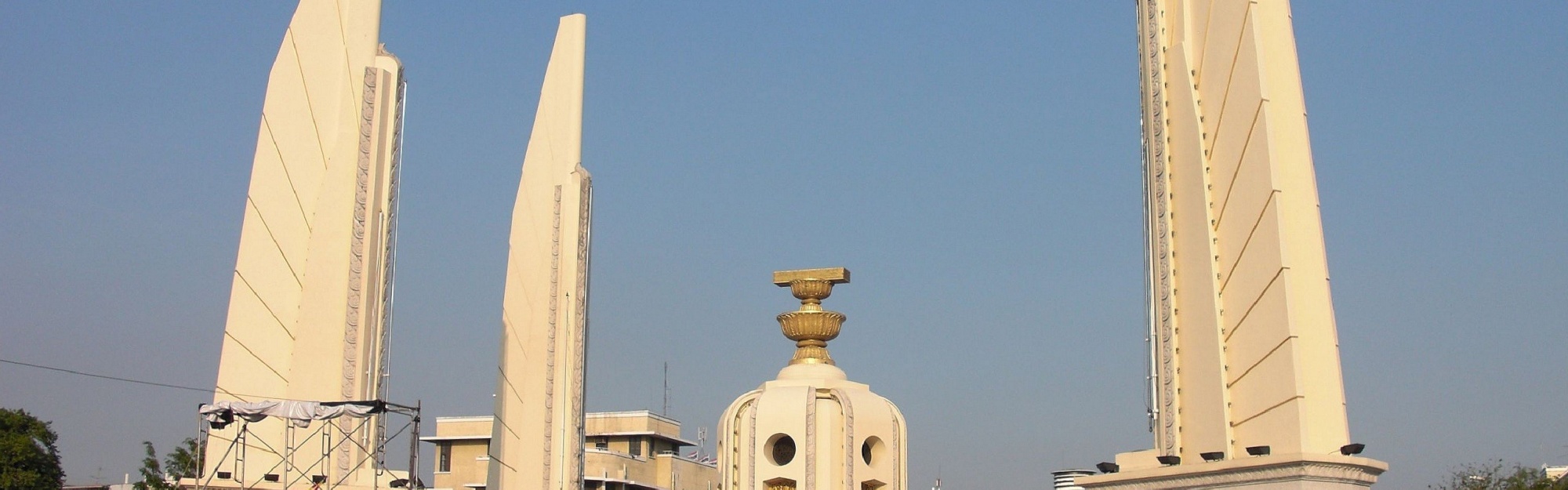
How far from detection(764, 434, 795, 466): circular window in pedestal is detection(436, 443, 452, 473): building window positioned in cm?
2088

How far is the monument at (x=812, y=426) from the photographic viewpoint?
81.3 ft

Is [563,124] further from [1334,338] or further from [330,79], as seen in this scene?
[1334,338]

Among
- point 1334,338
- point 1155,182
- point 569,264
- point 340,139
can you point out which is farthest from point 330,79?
point 1334,338

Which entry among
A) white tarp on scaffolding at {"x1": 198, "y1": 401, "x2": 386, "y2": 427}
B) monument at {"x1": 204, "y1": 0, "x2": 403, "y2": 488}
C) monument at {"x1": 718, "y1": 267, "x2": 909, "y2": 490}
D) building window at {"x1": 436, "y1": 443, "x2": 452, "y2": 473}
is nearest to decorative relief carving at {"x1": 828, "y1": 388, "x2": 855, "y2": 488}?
monument at {"x1": 718, "y1": 267, "x2": 909, "y2": 490}

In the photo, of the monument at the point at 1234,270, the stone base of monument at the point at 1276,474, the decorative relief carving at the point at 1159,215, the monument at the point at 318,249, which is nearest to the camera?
the stone base of monument at the point at 1276,474

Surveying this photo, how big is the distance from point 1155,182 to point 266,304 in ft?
27.3

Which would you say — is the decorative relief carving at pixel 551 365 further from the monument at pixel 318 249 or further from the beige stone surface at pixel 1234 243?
the beige stone surface at pixel 1234 243

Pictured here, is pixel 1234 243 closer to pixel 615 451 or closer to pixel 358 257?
pixel 358 257

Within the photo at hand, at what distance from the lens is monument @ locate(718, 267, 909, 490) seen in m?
24.8

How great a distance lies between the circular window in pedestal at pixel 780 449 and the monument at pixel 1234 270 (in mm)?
11175

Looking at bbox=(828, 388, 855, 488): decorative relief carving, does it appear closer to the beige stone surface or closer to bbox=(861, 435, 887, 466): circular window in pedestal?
bbox=(861, 435, 887, 466): circular window in pedestal

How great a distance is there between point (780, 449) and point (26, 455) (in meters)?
15.2

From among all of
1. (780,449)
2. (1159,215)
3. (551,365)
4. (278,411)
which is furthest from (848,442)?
(278,411)

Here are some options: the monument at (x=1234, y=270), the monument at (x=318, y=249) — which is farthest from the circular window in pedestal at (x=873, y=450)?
the monument at (x=1234, y=270)
